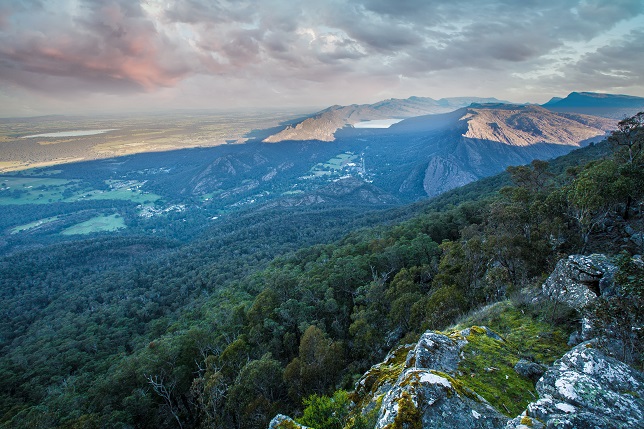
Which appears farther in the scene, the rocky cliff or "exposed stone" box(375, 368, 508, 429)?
"exposed stone" box(375, 368, 508, 429)

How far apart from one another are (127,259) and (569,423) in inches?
6806

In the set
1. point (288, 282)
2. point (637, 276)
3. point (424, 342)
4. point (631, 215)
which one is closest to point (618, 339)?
point (637, 276)

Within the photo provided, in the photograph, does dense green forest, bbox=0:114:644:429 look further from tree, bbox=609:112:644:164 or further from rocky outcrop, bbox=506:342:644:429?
rocky outcrop, bbox=506:342:644:429

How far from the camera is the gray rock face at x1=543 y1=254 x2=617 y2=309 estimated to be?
1723cm

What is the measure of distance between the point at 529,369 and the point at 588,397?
4.72 m

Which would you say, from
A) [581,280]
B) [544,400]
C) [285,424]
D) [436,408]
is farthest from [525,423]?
[581,280]

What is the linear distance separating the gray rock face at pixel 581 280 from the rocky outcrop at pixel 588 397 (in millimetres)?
8031

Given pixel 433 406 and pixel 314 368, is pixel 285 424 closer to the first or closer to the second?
pixel 433 406

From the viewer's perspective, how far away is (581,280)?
18203 millimetres

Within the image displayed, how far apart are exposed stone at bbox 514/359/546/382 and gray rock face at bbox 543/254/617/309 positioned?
18.8 feet

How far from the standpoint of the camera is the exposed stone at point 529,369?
518 inches

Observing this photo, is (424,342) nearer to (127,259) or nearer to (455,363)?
(455,363)

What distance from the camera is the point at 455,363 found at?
13492mm

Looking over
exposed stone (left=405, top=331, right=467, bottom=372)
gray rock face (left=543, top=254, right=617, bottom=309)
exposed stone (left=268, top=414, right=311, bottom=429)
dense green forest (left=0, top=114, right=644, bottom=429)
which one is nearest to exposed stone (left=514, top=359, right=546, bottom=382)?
exposed stone (left=405, top=331, right=467, bottom=372)
